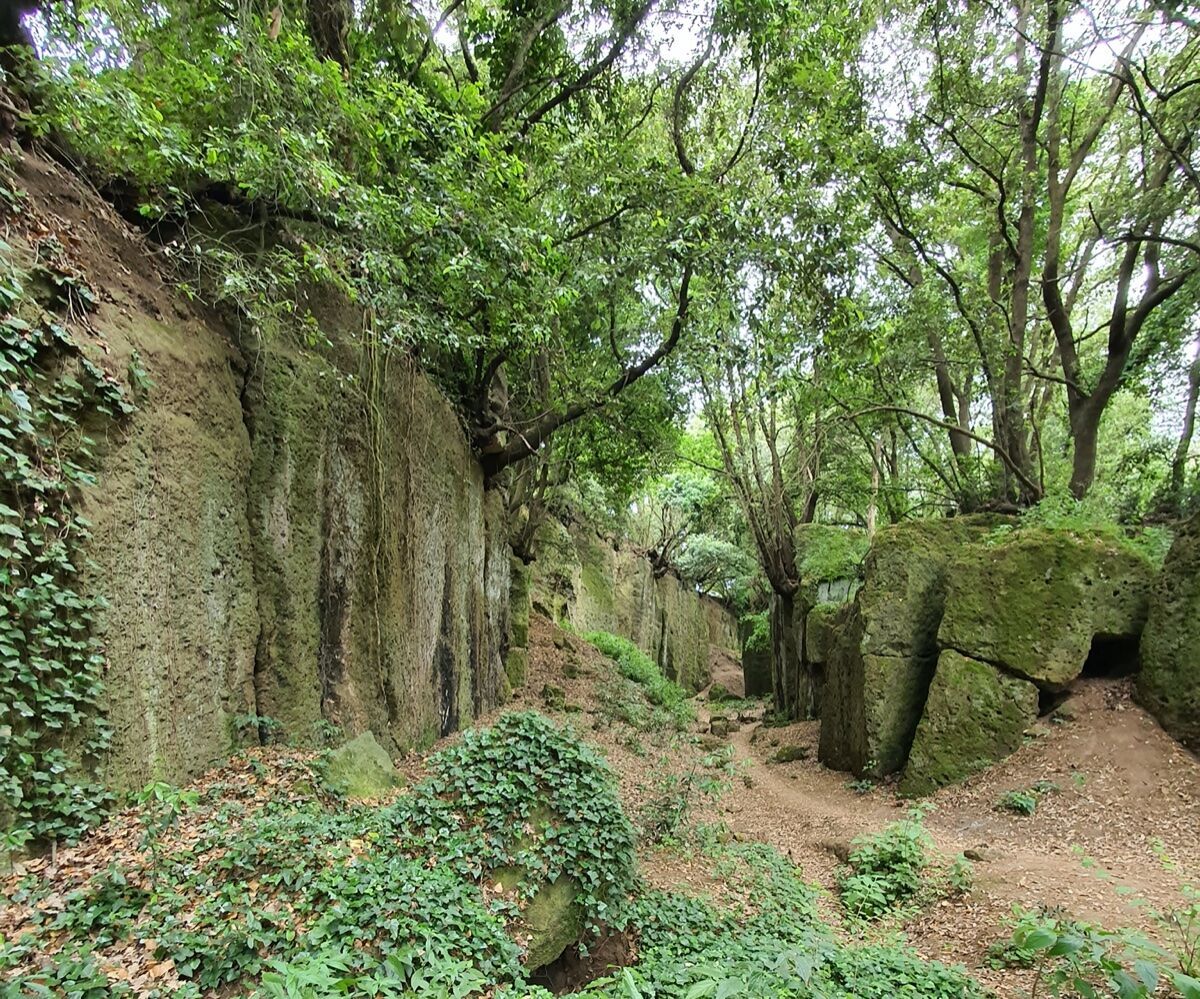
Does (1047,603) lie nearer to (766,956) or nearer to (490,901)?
(766,956)

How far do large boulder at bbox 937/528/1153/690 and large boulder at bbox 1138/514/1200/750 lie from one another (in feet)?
1.52

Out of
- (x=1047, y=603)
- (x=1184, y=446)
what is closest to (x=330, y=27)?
(x=1047, y=603)

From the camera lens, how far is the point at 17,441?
3.37 m

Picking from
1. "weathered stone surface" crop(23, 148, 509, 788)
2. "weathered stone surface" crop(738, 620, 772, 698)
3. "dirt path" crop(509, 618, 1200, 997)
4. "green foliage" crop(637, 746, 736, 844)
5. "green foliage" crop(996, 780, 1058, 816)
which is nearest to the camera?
"weathered stone surface" crop(23, 148, 509, 788)

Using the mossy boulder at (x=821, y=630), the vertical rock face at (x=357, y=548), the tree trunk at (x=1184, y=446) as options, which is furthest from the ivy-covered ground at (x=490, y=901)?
the tree trunk at (x=1184, y=446)

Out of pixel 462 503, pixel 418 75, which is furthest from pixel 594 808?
pixel 418 75

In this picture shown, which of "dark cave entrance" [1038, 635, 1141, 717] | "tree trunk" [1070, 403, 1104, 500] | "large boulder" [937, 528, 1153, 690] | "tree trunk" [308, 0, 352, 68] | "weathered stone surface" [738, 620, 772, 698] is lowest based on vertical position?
"weathered stone surface" [738, 620, 772, 698]

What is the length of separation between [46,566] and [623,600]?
18582 millimetres

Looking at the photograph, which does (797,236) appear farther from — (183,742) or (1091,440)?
(183,742)

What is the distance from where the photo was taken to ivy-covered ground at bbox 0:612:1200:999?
2.82m

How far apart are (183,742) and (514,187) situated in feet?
17.5

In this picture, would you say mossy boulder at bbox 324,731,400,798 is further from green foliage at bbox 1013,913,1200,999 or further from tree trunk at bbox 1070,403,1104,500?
tree trunk at bbox 1070,403,1104,500

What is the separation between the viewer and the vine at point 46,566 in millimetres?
3199

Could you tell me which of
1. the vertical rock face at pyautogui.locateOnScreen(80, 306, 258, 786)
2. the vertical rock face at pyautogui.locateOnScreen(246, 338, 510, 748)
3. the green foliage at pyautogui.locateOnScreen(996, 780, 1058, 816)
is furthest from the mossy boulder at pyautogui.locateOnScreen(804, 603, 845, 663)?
the vertical rock face at pyautogui.locateOnScreen(80, 306, 258, 786)
